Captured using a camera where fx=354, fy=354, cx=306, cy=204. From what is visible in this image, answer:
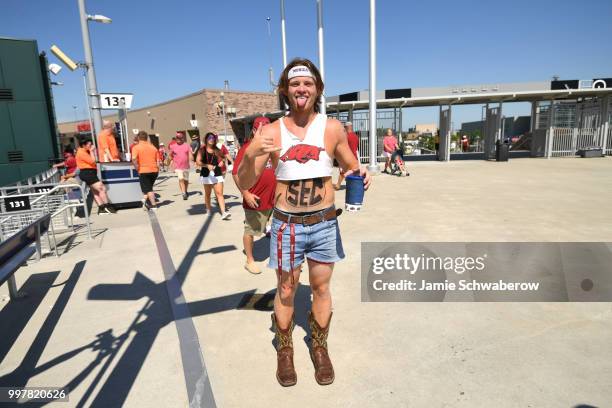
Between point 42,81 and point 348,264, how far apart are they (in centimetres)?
1350

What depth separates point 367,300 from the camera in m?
3.58

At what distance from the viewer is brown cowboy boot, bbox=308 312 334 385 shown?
2377 mm

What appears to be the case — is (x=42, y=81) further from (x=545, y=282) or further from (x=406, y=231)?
(x=545, y=282)

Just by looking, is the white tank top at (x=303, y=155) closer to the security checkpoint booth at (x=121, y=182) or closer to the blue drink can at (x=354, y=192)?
the blue drink can at (x=354, y=192)

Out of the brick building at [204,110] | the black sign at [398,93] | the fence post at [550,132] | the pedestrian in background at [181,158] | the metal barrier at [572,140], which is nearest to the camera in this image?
the pedestrian in background at [181,158]

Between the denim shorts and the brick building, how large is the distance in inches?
1096

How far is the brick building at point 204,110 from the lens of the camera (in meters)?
32.1

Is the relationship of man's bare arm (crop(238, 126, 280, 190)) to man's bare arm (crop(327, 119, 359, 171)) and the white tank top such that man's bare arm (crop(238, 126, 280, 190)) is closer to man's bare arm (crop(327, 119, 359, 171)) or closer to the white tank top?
the white tank top

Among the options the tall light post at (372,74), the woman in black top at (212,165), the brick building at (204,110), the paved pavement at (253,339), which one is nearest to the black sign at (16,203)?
the paved pavement at (253,339)

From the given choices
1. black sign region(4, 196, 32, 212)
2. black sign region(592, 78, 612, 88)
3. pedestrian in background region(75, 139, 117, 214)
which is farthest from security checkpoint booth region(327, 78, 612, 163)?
black sign region(4, 196, 32, 212)

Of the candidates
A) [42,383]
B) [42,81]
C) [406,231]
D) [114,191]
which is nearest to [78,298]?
[42,383]

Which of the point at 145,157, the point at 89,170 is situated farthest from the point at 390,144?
the point at 89,170

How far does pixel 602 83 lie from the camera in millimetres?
17750

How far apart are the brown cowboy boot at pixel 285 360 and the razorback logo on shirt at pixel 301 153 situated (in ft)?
3.89
